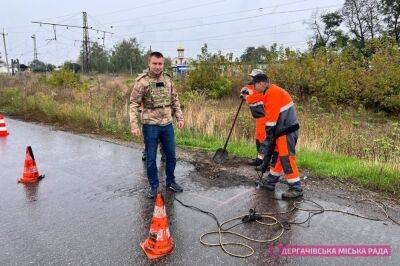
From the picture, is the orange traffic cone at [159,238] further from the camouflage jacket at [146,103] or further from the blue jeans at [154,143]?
the camouflage jacket at [146,103]

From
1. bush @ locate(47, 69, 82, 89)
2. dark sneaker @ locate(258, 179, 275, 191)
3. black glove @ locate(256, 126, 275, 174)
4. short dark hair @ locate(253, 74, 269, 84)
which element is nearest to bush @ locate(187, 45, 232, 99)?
bush @ locate(47, 69, 82, 89)

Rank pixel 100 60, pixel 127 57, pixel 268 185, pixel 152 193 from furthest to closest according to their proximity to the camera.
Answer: pixel 100 60
pixel 127 57
pixel 268 185
pixel 152 193

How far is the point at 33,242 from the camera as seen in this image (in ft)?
12.7

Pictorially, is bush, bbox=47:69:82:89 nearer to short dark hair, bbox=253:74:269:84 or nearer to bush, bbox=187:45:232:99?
bush, bbox=187:45:232:99

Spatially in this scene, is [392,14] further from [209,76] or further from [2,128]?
[2,128]

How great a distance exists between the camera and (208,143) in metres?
8.48

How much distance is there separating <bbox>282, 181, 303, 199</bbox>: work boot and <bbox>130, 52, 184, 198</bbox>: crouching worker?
1.81 meters

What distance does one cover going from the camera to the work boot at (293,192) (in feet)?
16.5

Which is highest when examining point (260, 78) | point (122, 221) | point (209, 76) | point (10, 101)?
point (260, 78)

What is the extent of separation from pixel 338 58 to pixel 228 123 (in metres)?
A: 10.4

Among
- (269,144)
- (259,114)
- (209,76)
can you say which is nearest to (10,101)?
(209,76)

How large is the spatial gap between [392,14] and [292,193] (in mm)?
44892

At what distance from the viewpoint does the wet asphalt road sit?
3.56m

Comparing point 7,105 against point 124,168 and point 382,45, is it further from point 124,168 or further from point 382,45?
point 382,45
